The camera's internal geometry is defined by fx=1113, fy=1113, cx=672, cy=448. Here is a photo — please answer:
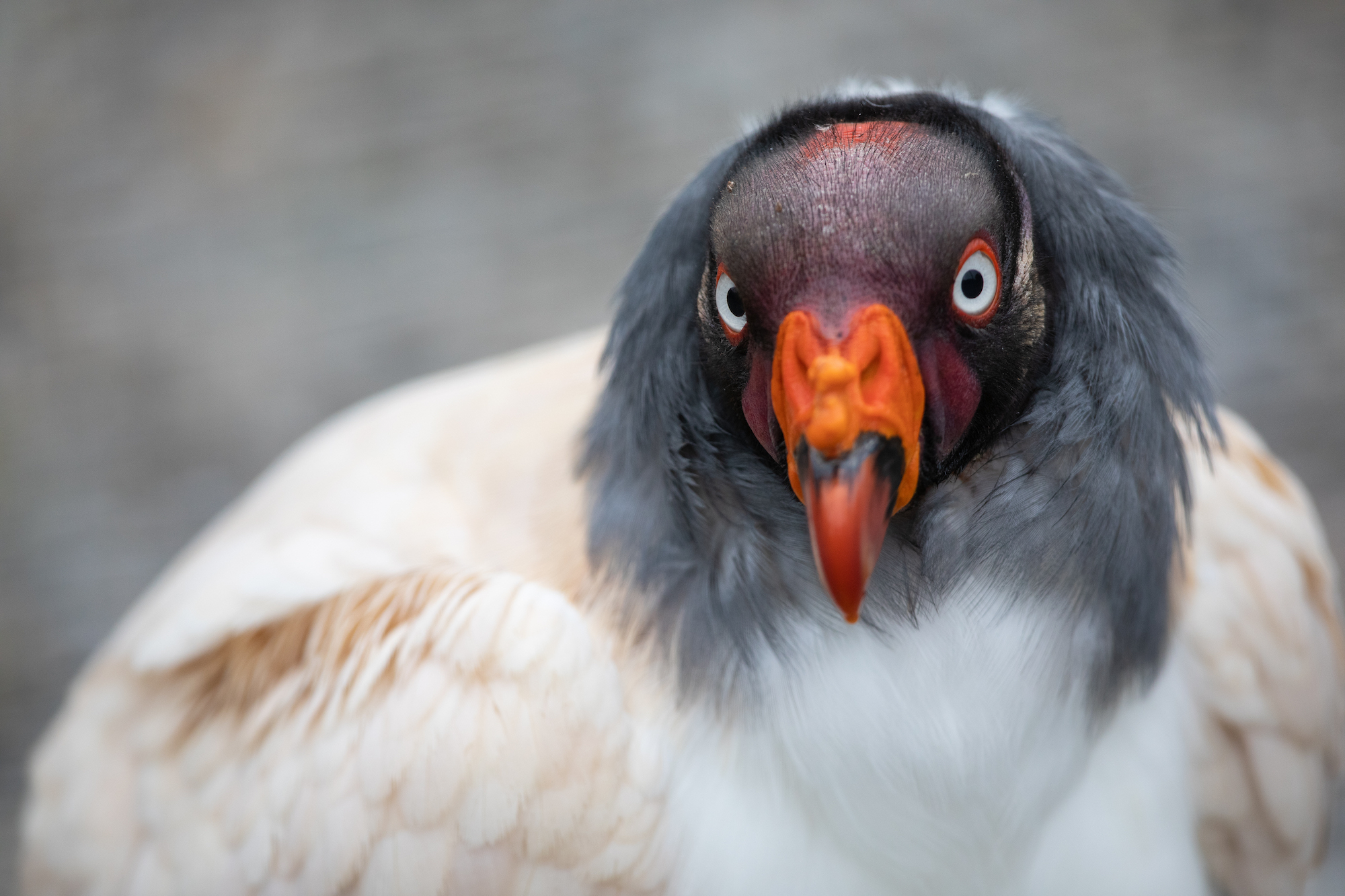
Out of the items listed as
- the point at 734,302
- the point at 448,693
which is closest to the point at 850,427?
the point at 734,302

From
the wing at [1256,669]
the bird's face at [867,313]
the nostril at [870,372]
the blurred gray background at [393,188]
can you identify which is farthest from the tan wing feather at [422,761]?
the blurred gray background at [393,188]

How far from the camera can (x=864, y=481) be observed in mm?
1132

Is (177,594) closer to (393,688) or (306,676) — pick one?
(306,676)

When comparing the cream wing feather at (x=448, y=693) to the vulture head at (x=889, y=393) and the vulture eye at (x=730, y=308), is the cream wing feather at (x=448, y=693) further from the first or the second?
the vulture eye at (x=730, y=308)

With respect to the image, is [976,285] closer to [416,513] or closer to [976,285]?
[976,285]

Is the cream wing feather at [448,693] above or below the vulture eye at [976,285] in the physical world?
below

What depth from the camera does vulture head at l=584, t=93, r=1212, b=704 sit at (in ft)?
3.92

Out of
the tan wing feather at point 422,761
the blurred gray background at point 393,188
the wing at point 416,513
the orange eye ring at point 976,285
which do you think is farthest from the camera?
the blurred gray background at point 393,188

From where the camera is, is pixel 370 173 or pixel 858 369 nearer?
pixel 858 369

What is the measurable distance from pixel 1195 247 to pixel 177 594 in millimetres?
3750

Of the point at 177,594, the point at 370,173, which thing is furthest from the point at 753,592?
the point at 370,173

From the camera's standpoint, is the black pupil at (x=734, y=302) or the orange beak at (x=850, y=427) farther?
the black pupil at (x=734, y=302)

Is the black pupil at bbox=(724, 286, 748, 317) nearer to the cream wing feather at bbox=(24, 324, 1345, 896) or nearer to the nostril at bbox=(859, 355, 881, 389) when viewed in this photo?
the nostril at bbox=(859, 355, 881, 389)

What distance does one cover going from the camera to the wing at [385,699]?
5.06 feet
